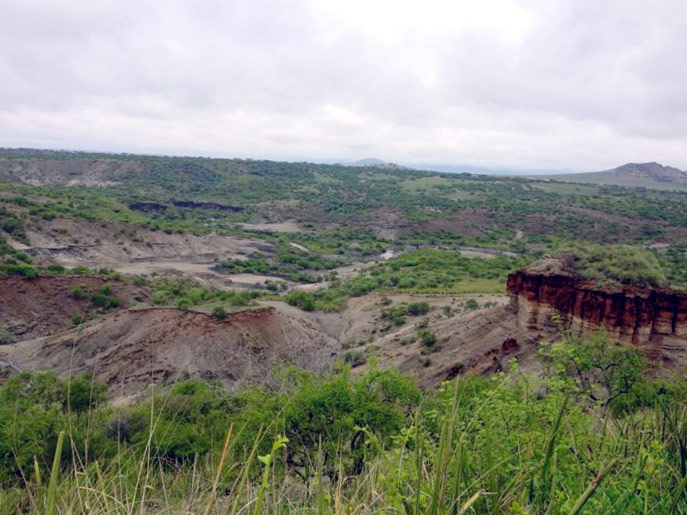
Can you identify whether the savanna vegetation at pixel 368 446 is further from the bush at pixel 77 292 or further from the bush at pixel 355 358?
the bush at pixel 77 292

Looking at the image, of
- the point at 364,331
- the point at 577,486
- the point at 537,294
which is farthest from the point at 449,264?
the point at 577,486

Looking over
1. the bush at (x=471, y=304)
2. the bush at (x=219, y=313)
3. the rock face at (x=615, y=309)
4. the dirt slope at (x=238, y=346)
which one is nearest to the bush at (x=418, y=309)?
the dirt slope at (x=238, y=346)

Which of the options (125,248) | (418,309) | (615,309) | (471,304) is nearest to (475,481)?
(615,309)

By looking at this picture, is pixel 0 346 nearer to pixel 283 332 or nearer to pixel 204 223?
pixel 283 332

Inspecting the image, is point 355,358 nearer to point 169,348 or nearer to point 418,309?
point 418,309

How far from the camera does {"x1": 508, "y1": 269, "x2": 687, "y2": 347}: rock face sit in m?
18.9

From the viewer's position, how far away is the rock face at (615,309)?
18.9 m

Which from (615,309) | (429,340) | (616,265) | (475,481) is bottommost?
(429,340)

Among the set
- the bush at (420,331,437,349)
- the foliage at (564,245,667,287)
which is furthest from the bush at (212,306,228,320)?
the foliage at (564,245,667,287)

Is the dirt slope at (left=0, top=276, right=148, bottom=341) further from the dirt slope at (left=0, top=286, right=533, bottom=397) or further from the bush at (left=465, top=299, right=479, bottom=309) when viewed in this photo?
the bush at (left=465, top=299, right=479, bottom=309)

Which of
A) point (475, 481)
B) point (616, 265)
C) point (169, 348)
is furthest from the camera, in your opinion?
point (169, 348)

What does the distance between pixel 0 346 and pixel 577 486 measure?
111 ft

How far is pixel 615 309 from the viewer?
63.7 feet

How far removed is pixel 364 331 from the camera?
114 ft
